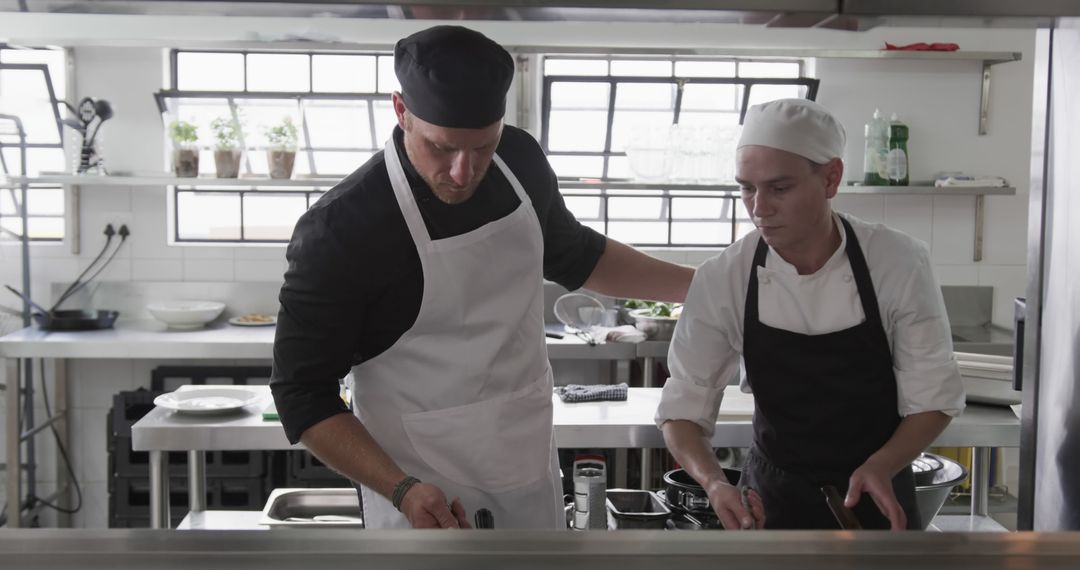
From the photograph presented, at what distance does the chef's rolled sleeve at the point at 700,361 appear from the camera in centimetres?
190

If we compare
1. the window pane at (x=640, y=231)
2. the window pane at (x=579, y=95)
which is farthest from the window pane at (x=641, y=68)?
the window pane at (x=640, y=231)

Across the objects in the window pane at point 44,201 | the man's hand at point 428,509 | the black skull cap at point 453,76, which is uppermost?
the black skull cap at point 453,76

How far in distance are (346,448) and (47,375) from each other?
13.4ft

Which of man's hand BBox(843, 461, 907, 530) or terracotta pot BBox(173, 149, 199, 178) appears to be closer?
man's hand BBox(843, 461, 907, 530)

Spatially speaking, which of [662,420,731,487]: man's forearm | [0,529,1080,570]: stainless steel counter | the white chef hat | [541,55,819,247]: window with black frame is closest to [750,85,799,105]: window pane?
[541,55,819,247]: window with black frame

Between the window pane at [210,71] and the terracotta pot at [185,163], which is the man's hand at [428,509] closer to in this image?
the terracotta pot at [185,163]

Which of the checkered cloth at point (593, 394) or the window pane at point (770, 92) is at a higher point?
the window pane at point (770, 92)

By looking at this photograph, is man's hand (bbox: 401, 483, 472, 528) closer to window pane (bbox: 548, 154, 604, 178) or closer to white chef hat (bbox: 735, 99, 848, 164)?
white chef hat (bbox: 735, 99, 848, 164)

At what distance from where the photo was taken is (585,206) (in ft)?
18.7

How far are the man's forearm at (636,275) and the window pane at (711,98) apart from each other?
3.54 meters

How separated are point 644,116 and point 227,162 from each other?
2268 mm

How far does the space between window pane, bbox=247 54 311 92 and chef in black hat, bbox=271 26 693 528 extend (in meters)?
3.66

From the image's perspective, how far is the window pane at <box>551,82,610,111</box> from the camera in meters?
5.43

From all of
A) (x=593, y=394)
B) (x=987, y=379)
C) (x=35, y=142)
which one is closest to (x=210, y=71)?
(x=35, y=142)
